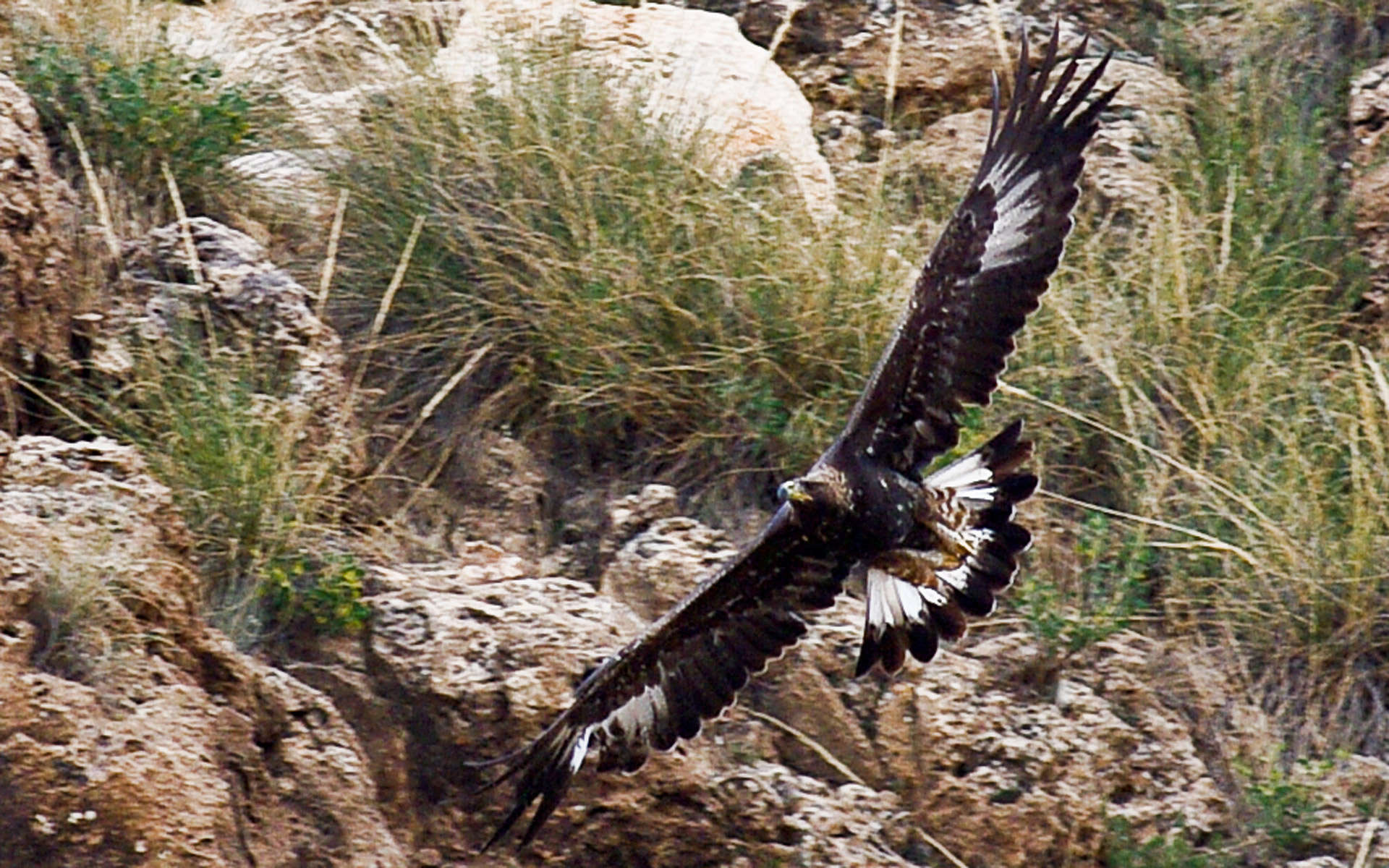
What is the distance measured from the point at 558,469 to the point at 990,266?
1.77 metres

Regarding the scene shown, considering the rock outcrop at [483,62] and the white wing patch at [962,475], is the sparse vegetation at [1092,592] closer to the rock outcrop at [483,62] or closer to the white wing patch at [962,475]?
the white wing patch at [962,475]

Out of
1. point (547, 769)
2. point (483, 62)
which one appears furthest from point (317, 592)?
point (483, 62)

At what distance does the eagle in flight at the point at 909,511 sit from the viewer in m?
5.34

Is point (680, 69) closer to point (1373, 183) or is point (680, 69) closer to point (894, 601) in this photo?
point (1373, 183)

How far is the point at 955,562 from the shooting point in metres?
5.64

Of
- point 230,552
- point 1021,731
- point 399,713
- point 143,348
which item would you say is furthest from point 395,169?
point 1021,731

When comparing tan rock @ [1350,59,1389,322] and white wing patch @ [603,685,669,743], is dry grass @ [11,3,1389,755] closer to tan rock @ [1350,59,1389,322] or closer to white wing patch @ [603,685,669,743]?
tan rock @ [1350,59,1389,322]

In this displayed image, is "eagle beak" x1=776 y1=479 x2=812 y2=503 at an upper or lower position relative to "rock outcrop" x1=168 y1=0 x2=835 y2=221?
lower

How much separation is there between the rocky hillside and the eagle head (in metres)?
0.58

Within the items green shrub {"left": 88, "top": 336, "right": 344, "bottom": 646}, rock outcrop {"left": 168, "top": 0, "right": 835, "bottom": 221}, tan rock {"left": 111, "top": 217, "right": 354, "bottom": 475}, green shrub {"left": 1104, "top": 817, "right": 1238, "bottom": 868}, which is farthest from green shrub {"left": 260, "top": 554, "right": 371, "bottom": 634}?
green shrub {"left": 1104, "top": 817, "right": 1238, "bottom": 868}

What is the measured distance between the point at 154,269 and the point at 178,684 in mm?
1762

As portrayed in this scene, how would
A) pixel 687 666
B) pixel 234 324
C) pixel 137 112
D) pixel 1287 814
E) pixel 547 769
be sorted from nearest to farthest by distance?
pixel 547 769, pixel 687 666, pixel 1287 814, pixel 234 324, pixel 137 112

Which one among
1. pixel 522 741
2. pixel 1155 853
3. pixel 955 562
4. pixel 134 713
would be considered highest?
pixel 955 562

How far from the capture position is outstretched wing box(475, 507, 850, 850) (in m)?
5.26
